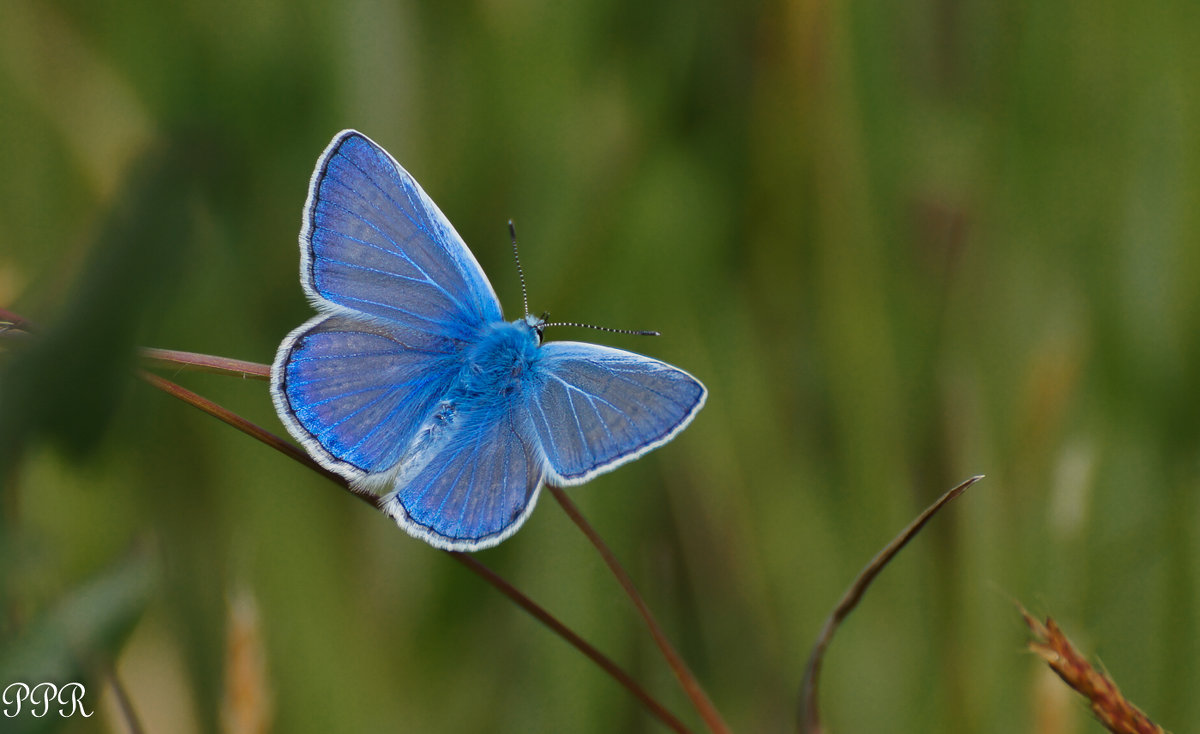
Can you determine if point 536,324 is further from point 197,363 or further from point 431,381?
point 197,363

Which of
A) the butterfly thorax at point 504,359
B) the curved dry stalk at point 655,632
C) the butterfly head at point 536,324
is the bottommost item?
the curved dry stalk at point 655,632

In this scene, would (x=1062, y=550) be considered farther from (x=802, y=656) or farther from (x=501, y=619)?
(x=501, y=619)

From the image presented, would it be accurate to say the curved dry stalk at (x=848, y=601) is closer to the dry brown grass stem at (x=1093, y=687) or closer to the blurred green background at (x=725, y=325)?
the dry brown grass stem at (x=1093, y=687)

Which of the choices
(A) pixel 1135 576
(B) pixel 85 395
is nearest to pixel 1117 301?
(A) pixel 1135 576

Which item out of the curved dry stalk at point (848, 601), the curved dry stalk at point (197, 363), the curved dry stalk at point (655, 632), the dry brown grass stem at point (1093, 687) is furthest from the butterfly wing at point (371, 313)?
the dry brown grass stem at point (1093, 687)

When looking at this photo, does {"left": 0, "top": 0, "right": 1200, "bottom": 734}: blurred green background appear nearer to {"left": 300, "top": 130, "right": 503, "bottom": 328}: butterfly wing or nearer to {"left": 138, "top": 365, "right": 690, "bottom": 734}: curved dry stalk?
{"left": 300, "top": 130, "right": 503, "bottom": 328}: butterfly wing

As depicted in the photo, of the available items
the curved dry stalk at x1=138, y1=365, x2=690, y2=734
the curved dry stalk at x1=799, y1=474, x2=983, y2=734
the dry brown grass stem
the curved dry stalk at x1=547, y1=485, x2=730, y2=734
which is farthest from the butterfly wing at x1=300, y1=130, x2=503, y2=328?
the dry brown grass stem
